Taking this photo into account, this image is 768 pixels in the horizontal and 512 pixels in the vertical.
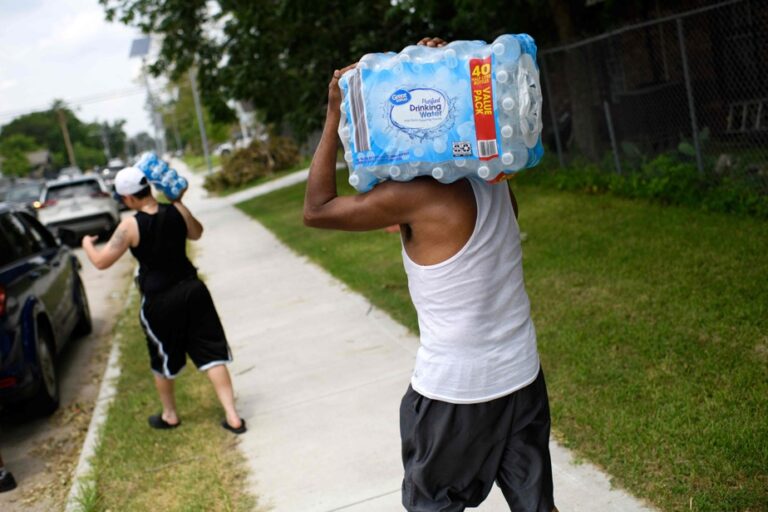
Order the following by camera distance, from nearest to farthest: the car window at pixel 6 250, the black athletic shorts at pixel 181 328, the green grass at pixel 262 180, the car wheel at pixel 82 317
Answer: the black athletic shorts at pixel 181 328 → the car window at pixel 6 250 → the car wheel at pixel 82 317 → the green grass at pixel 262 180

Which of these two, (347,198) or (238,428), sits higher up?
(347,198)

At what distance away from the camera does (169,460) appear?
4.70 metres

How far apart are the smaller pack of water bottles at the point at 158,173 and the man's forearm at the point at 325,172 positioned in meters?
2.39

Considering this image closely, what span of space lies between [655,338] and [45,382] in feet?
14.4

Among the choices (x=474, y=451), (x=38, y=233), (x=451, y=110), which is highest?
(x=451, y=110)

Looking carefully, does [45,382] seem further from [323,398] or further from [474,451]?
[474,451]

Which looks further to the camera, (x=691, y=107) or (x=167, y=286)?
(x=691, y=107)

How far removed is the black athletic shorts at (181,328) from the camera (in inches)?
187

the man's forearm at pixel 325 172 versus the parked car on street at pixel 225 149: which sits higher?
the man's forearm at pixel 325 172

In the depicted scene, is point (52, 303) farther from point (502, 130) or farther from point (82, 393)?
point (502, 130)

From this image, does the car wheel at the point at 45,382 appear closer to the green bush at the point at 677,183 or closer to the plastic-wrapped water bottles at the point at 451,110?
the plastic-wrapped water bottles at the point at 451,110

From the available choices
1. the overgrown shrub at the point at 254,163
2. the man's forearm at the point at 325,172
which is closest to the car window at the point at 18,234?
the man's forearm at the point at 325,172

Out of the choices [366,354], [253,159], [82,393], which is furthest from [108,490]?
[253,159]

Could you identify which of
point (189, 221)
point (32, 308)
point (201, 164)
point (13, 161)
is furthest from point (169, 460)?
point (13, 161)
